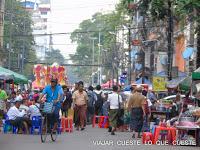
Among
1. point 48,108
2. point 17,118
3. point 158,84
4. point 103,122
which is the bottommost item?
point 103,122

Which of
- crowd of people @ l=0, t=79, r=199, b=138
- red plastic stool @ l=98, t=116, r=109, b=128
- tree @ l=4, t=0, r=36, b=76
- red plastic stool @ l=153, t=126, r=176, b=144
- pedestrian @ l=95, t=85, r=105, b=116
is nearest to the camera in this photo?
red plastic stool @ l=153, t=126, r=176, b=144

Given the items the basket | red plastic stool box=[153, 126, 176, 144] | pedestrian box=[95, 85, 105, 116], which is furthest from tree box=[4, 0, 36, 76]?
red plastic stool box=[153, 126, 176, 144]

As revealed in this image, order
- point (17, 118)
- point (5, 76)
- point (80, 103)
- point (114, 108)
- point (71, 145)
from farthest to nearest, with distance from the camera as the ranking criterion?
1. point (5, 76)
2. point (80, 103)
3. point (114, 108)
4. point (17, 118)
5. point (71, 145)

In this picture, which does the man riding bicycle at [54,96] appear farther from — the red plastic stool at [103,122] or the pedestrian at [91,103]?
the pedestrian at [91,103]

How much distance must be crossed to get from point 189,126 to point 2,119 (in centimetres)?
921

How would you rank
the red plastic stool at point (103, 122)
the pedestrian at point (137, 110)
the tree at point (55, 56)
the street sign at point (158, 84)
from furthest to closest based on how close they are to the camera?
the tree at point (55, 56) < the street sign at point (158, 84) < the red plastic stool at point (103, 122) < the pedestrian at point (137, 110)

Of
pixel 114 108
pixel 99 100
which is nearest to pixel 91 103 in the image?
pixel 99 100

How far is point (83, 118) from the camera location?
80.1 feet

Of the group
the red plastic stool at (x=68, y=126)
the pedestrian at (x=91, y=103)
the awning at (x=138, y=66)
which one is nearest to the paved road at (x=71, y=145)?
the red plastic stool at (x=68, y=126)

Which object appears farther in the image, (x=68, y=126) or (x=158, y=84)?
(x=158, y=84)

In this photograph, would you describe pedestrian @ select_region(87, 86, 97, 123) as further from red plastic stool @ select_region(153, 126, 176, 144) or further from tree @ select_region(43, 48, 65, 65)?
tree @ select_region(43, 48, 65, 65)

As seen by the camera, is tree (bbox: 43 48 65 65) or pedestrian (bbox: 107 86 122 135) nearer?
pedestrian (bbox: 107 86 122 135)

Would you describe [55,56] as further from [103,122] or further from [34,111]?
[34,111]

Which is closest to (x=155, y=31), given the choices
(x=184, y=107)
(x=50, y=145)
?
(x=184, y=107)
